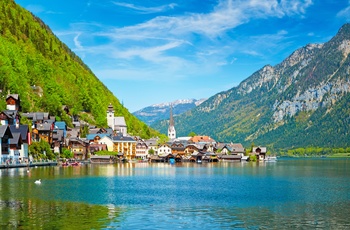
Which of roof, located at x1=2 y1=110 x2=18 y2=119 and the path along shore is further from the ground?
roof, located at x1=2 y1=110 x2=18 y2=119

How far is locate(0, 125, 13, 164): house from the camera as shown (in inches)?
4446

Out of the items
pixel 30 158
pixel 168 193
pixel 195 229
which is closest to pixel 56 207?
pixel 195 229

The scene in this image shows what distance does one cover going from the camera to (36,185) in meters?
68.4

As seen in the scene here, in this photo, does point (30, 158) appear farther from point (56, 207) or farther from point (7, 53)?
point (56, 207)

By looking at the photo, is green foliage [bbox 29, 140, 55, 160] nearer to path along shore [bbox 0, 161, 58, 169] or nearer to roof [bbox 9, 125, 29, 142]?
path along shore [bbox 0, 161, 58, 169]

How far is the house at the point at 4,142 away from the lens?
112938 millimetres

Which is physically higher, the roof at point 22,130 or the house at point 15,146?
the roof at point 22,130

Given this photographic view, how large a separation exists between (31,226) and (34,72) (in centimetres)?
16949

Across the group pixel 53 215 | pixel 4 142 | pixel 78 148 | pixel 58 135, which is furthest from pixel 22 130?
pixel 53 215

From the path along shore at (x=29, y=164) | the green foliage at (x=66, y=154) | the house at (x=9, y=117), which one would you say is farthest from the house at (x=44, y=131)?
the house at (x=9, y=117)

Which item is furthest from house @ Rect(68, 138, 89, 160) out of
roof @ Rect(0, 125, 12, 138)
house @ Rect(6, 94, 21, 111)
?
roof @ Rect(0, 125, 12, 138)

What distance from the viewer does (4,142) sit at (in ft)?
375

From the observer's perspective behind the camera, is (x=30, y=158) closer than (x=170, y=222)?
No

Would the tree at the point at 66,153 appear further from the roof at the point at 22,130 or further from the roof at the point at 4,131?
the roof at the point at 4,131
